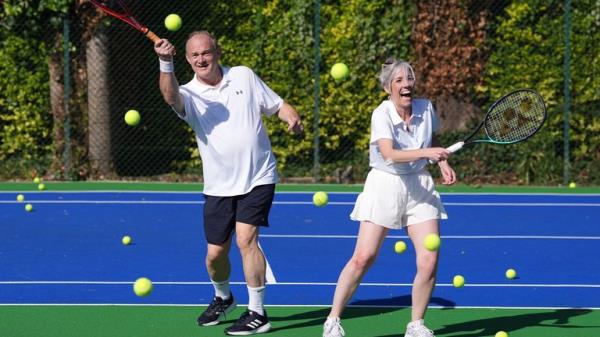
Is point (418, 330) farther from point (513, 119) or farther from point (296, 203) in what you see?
point (296, 203)

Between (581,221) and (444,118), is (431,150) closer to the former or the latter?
(581,221)

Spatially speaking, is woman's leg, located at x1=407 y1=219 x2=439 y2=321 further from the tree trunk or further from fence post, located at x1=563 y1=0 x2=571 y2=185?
the tree trunk

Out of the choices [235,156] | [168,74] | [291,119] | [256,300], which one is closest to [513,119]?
[291,119]

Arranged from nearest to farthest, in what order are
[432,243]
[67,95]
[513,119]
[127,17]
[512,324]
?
1. [432,243]
2. [512,324]
3. [513,119]
4. [127,17]
5. [67,95]

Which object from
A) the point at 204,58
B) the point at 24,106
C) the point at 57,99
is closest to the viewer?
the point at 204,58

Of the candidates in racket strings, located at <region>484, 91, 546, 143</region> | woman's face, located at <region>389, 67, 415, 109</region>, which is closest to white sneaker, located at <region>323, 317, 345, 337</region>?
woman's face, located at <region>389, 67, 415, 109</region>

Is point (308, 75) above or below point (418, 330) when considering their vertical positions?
above

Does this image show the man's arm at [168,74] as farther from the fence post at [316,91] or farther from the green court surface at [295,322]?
the fence post at [316,91]

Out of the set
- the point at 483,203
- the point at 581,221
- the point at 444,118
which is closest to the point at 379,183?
the point at 581,221

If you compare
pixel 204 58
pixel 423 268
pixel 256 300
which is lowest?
pixel 256 300

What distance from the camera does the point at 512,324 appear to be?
6.72m

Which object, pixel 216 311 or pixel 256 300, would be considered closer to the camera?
pixel 256 300

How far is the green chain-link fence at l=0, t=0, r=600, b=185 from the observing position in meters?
14.4

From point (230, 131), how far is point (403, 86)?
1.14 metres
